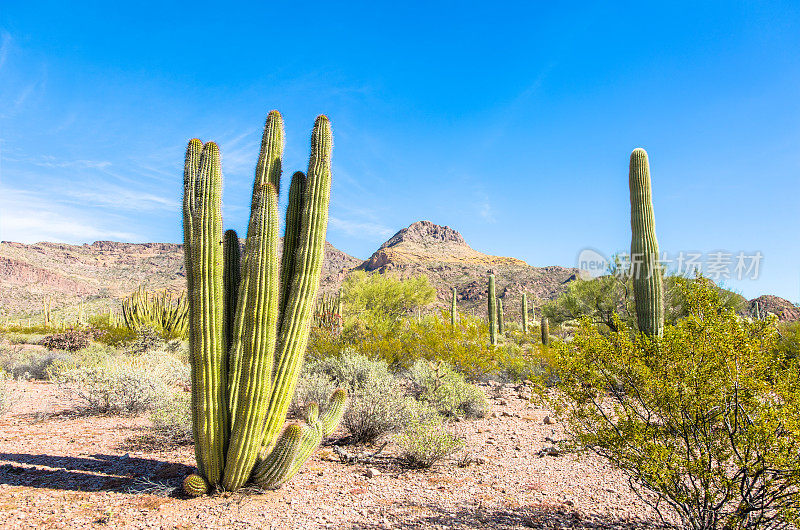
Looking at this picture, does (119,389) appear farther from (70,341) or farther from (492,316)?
(492,316)

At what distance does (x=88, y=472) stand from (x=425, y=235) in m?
128

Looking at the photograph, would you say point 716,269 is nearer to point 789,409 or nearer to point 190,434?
point 789,409

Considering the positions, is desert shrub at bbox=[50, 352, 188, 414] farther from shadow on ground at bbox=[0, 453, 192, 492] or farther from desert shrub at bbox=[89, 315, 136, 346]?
desert shrub at bbox=[89, 315, 136, 346]

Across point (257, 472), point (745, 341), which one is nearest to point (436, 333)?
point (257, 472)

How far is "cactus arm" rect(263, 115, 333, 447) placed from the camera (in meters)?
4.42

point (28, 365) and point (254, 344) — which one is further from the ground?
point (254, 344)

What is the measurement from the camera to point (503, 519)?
154 inches

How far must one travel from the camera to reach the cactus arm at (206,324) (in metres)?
4.16

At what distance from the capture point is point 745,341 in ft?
11.0

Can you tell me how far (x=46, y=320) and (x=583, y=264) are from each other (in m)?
28.8

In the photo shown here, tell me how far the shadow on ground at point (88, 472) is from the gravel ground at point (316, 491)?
0.04 feet

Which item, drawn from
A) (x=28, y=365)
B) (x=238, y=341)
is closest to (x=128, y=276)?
(x=28, y=365)

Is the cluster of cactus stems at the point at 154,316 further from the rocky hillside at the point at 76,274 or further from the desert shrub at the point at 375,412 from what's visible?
the rocky hillside at the point at 76,274

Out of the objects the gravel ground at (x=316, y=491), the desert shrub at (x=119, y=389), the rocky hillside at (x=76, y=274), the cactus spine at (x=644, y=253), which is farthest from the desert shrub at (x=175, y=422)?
the rocky hillside at (x=76, y=274)
